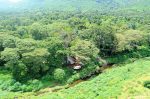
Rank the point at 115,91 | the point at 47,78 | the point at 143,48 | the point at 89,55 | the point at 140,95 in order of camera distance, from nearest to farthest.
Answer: the point at 140,95, the point at 115,91, the point at 47,78, the point at 89,55, the point at 143,48

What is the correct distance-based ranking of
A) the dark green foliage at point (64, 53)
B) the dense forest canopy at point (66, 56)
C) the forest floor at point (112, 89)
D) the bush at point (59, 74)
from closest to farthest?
the forest floor at point (112, 89), the bush at point (59, 74), the dense forest canopy at point (66, 56), the dark green foliage at point (64, 53)

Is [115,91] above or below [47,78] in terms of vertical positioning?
above

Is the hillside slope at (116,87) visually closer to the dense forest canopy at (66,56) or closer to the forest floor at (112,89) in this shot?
the forest floor at (112,89)

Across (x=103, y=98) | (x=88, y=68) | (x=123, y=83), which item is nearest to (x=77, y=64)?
(x=88, y=68)

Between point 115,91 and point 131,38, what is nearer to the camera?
point 115,91

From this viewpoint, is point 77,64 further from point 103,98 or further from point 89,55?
point 103,98

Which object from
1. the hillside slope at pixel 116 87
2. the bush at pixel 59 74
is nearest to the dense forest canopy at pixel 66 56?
the bush at pixel 59 74

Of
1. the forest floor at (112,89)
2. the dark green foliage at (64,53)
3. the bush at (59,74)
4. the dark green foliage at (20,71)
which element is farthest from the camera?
the dark green foliage at (64,53)

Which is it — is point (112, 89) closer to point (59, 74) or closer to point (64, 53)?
point (59, 74)

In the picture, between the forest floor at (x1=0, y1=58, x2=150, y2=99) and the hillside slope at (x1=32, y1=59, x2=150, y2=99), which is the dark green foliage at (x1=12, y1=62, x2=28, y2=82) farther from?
the hillside slope at (x1=32, y1=59, x2=150, y2=99)
